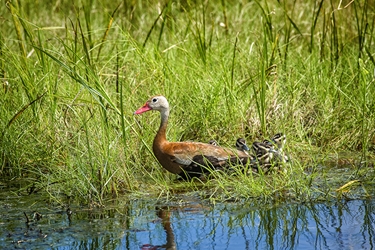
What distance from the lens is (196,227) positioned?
6180mm

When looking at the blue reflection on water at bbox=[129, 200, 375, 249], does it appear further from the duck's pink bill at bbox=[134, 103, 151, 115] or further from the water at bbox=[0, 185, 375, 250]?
the duck's pink bill at bbox=[134, 103, 151, 115]

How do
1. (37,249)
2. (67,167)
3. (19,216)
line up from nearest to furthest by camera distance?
1. (37,249)
2. (19,216)
3. (67,167)

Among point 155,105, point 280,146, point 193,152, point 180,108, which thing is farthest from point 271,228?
point 180,108

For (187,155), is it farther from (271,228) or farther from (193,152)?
(271,228)

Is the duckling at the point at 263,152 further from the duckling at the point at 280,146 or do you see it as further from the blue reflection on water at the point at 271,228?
the blue reflection on water at the point at 271,228

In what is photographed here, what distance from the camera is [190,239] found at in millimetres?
5914

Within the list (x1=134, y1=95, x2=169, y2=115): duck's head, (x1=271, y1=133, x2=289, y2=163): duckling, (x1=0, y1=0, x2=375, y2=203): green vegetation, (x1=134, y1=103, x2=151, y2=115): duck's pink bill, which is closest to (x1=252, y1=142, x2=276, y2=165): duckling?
(x1=271, y1=133, x2=289, y2=163): duckling

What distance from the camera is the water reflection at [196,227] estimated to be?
5.80 meters

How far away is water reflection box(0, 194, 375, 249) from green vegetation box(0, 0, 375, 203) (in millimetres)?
280

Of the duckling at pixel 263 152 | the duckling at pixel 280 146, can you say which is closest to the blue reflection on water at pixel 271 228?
the duckling at pixel 280 146

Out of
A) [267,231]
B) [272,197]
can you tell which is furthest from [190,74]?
[267,231]

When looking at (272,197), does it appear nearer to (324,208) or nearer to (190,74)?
(324,208)

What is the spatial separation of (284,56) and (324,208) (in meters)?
3.19

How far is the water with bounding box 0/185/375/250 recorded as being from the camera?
5.80m
